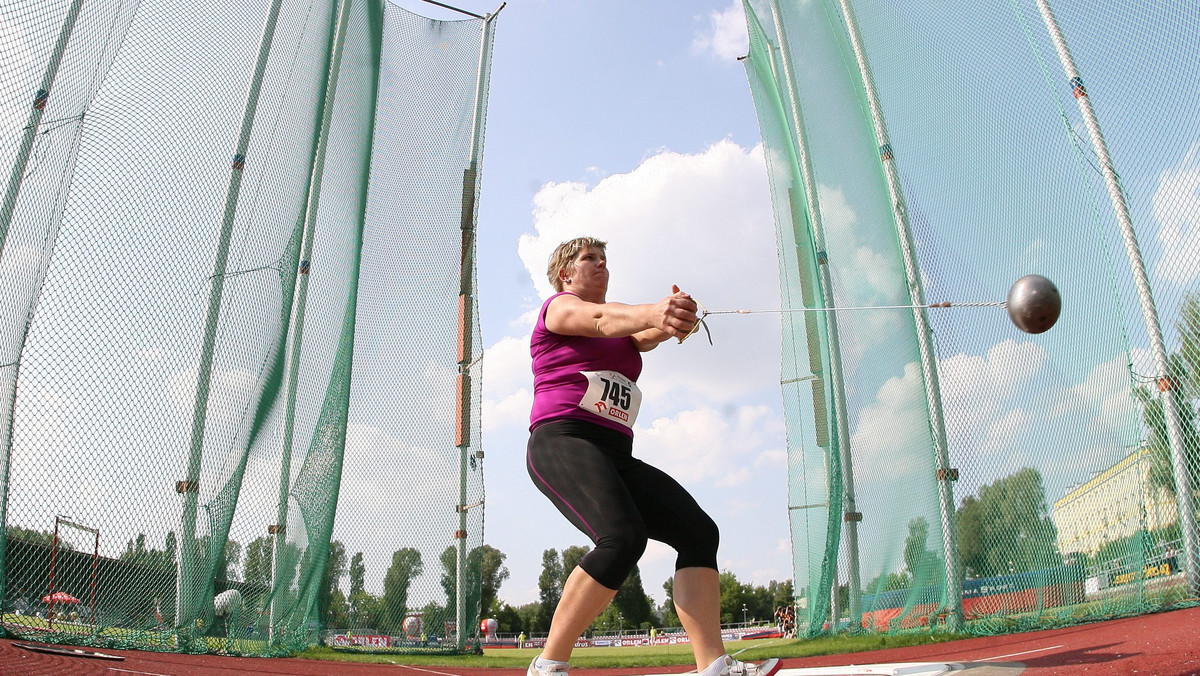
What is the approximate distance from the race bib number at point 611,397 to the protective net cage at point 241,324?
3664 millimetres

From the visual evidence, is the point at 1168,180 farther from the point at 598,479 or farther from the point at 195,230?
the point at 195,230

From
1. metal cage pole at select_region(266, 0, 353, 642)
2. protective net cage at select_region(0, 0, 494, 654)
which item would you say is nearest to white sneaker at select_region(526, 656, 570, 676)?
protective net cage at select_region(0, 0, 494, 654)

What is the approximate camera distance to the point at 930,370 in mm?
5281

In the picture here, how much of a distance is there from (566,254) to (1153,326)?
365 centimetres

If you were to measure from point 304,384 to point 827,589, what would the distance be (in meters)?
4.60

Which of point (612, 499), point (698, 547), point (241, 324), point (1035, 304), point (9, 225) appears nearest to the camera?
point (612, 499)

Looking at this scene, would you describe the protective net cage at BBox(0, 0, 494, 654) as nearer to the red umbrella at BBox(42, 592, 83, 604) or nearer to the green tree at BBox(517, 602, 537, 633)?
the red umbrella at BBox(42, 592, 83, 604)

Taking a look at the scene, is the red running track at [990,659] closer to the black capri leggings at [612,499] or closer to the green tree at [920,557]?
the green tree at [920,557]

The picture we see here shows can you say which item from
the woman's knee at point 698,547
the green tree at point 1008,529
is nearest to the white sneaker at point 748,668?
the woman's knee at point 698,547

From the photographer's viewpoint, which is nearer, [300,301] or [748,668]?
[748,668]

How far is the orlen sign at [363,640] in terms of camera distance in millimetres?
6420

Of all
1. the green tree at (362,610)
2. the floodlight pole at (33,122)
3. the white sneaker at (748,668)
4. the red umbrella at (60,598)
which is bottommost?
the green tree at (362,610)

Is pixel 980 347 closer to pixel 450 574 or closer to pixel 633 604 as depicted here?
pixel 450 574

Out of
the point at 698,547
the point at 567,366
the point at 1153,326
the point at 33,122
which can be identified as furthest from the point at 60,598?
the point at 1153,326
